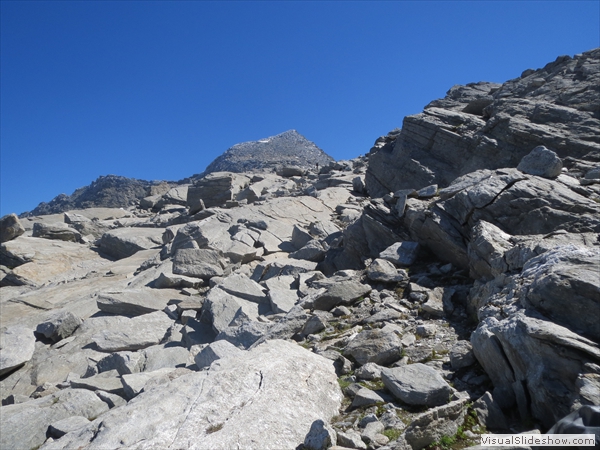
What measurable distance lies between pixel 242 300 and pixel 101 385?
5.92 metres

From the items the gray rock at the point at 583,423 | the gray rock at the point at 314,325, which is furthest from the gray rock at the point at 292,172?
the gray rock at the point at 583,423

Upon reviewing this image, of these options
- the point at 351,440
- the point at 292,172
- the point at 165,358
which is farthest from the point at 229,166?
the point at 351,440

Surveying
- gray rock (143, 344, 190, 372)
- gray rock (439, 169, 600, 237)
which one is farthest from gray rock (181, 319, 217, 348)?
gray rock (439, 169, 600, 237)

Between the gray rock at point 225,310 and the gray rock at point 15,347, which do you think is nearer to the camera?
the gray rock at point 225,310

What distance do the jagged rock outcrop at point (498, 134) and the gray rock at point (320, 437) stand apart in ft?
56.3

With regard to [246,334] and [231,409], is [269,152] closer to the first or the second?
[246,334]

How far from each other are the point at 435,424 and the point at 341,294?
21.2 ft

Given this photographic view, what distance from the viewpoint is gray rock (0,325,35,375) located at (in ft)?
47.2

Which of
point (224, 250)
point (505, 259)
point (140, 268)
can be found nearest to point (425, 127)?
point (224, 250)

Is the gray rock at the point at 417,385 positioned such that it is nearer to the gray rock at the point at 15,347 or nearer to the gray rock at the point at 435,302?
the gray rock at the point at 435,302

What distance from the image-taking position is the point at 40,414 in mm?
9531

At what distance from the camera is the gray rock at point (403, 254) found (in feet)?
45.3

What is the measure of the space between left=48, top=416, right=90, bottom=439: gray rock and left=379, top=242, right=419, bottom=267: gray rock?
1027cm

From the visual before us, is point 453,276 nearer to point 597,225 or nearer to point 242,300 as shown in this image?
point 597,225
